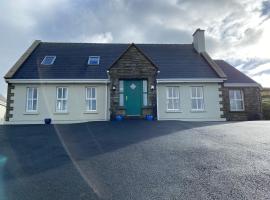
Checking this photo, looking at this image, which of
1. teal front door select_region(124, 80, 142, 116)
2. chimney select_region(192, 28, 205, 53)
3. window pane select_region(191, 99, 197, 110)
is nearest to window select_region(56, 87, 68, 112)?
teal front door select_region(124, 80, 142, 116)

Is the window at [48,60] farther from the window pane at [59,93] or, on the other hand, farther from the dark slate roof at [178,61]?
the dark slate roof at [178,61]

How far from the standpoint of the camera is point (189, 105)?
1623 centimetres

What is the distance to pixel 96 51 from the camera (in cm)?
1980

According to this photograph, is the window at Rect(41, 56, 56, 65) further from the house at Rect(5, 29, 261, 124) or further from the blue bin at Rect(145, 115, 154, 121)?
the blue bin at Rect(145, 115, 154, 121)

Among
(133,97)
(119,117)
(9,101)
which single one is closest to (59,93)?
(9,101)

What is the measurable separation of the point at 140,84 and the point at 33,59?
9.72m

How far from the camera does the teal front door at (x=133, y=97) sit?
15461 mm

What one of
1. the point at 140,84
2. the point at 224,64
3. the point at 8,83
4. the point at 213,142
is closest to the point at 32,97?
the point at 8,83

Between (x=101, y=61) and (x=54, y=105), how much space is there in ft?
18.5

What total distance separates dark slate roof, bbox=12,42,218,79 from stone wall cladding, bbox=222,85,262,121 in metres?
2.34

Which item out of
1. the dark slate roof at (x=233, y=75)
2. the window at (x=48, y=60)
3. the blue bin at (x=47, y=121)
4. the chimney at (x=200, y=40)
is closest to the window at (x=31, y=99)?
the blue bin at (x=47, y=121)

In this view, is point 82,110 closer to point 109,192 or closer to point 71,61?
point 71,61

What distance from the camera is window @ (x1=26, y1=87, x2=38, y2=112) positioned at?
15500 mm

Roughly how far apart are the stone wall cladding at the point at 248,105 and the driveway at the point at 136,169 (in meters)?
9.88
